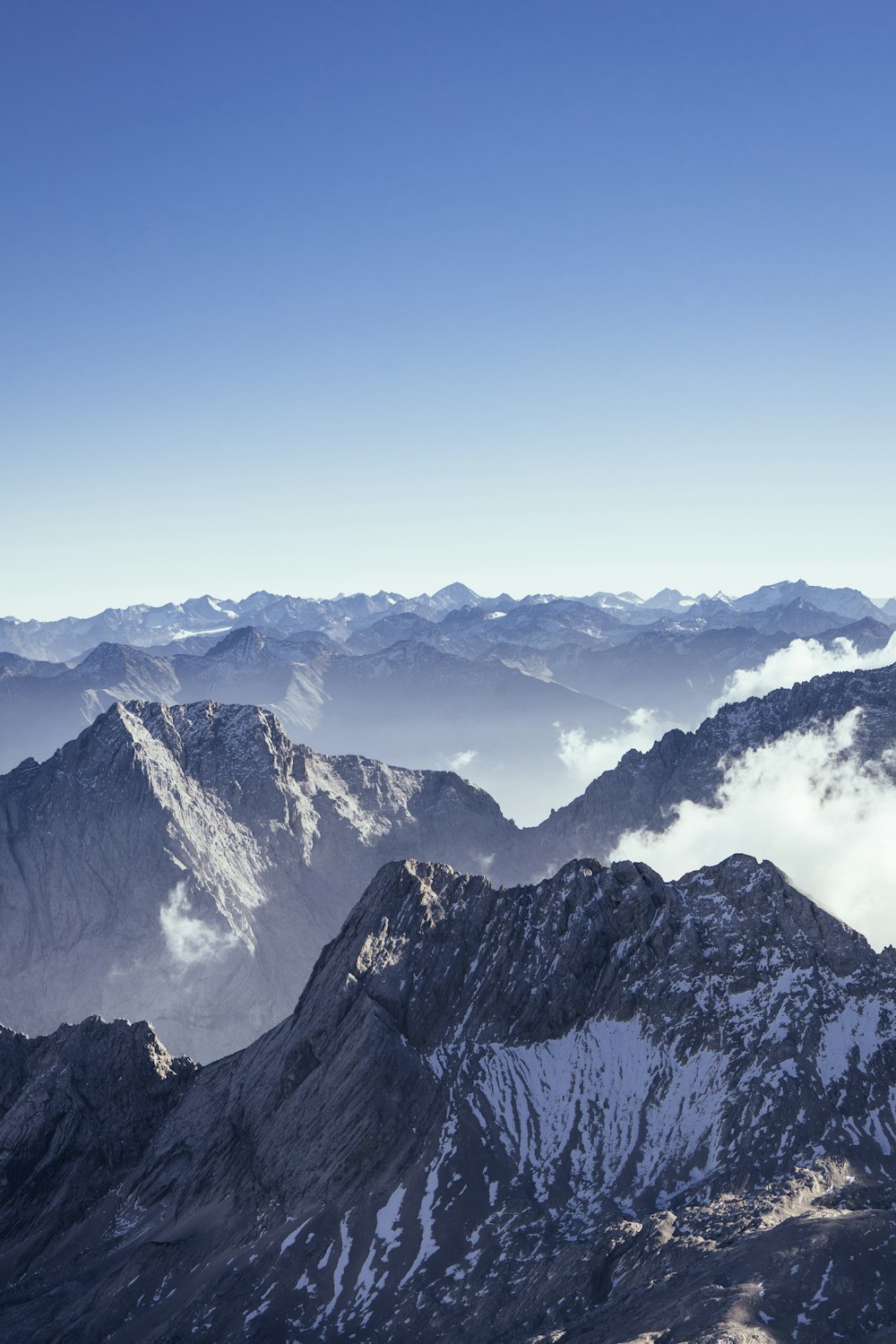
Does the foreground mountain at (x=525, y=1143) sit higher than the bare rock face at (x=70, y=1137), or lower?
lower

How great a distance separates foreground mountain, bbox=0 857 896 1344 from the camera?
4828 inches

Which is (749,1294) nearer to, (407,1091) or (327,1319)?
(327,1319)

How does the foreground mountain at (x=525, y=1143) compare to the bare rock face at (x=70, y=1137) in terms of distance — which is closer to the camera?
the foreground mountain at (x=525, y=1143)

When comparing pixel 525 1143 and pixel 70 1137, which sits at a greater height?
pixel 70 1137

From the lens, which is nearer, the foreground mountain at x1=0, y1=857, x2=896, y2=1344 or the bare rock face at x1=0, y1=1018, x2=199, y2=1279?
the foreground mountain at x1=0, y1=857, x2=896, y2=1344

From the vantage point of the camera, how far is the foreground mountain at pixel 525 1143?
12262 centimetres

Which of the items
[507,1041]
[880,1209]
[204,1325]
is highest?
[507,1041]

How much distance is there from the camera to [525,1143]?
522ft

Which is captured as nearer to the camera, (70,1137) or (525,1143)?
(525,1143)

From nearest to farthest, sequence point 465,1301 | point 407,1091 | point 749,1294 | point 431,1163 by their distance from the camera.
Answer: point 749,1294, point 465,1301, point 431,1163, point 407,1091

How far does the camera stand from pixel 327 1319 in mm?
134000

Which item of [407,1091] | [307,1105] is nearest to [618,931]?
[407,1091]

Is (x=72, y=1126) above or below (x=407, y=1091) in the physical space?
above

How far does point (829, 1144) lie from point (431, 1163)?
193 ft
